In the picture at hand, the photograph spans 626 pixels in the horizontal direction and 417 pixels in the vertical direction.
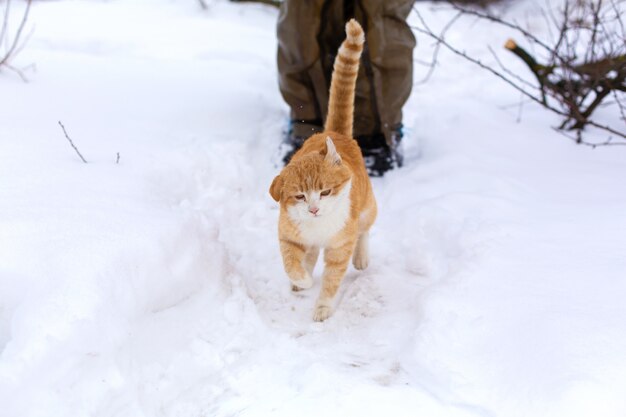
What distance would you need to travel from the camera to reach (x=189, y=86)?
14.6 ft

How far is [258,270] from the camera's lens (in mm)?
2975

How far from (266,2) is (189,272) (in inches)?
209

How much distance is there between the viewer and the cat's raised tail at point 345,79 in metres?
2.77

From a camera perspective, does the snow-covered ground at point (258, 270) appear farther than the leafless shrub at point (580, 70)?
No

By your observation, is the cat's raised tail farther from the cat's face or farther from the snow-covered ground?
the snow-covered ground

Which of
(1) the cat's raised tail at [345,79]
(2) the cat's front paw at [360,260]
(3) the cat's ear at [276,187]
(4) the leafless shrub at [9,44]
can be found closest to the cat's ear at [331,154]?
(3) the cat's ear at [276,187]

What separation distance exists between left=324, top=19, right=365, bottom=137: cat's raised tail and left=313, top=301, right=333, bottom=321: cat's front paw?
3.15 feet

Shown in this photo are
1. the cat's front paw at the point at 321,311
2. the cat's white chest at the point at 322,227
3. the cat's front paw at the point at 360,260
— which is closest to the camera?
the cat's white chest at the point at 322,227

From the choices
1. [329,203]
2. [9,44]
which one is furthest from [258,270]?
[9,44]

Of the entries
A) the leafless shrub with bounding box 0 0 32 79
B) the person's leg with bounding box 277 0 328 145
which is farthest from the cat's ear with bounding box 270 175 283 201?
the leafless shrub with bounding box 0 0 32 79

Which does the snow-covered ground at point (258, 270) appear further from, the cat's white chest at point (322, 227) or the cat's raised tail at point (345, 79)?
the cat's raised tail at point (345, 79)

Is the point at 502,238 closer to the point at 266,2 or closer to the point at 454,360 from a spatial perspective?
the point at 454,360

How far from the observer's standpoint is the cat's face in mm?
2350

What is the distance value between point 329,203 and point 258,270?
0.74m
